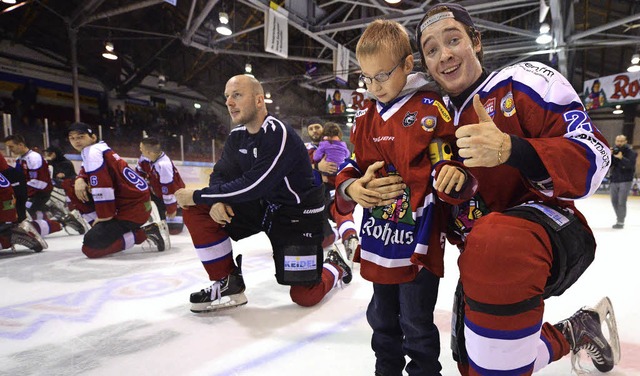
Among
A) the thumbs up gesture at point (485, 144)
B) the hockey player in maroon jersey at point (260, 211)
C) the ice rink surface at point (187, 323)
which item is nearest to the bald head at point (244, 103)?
the hockey player in maroon jersey at point (260, 211)

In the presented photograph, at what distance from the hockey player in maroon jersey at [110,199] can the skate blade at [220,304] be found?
199 centimetres

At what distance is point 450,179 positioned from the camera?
0.92 m

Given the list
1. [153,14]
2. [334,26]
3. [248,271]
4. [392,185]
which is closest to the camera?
[392,185]

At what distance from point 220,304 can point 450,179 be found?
1645mm

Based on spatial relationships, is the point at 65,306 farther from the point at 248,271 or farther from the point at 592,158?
the point at 592,158

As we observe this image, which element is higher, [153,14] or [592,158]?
[153,14]

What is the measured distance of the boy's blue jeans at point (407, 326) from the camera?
115cm

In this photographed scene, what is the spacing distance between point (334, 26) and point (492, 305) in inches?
367

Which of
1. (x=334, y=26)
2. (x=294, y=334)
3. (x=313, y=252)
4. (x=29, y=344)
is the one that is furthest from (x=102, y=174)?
(x=334, y=26)

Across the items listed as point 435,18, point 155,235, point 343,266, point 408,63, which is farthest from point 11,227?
point 435,18

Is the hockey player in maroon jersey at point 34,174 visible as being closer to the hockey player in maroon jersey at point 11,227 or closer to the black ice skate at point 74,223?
the black ice skate at point 74,223

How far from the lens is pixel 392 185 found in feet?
3.75

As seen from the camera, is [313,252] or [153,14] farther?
[153,14]

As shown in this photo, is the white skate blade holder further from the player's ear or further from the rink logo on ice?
the rink logo on ice
